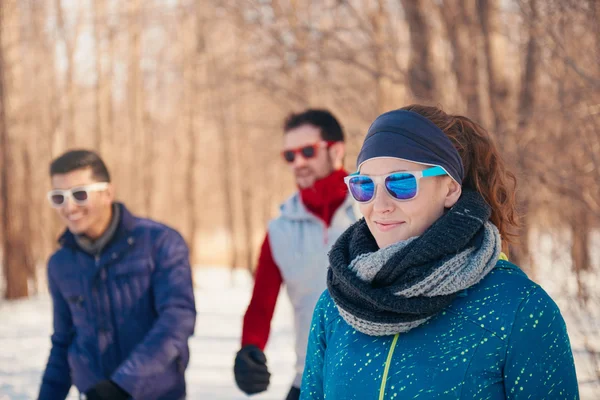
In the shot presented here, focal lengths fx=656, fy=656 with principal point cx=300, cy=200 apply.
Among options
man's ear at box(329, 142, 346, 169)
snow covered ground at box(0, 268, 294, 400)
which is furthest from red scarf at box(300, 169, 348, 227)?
snow covered ground at box(0, 268, 294, 400)

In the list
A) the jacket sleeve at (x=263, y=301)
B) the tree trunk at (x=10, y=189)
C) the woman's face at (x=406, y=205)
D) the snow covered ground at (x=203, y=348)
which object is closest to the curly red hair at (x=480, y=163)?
the woman's face at (x=406, y=205)

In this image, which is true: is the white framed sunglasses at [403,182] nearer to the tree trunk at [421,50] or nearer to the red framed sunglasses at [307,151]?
the red framed sunglasses at [307,151]

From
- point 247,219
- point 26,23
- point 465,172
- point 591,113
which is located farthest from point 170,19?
point 465,172

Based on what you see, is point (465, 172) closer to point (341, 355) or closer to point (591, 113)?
point (341, 355)

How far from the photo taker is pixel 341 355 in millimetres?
1870

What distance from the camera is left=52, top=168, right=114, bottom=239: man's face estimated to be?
355cm

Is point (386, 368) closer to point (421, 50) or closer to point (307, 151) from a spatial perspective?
point (307, 151)

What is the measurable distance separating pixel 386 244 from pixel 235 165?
73.9 feet

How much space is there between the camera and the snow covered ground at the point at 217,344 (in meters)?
6.48

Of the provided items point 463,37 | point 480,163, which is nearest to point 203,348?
point 463,37

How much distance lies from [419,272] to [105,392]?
196 centimetres

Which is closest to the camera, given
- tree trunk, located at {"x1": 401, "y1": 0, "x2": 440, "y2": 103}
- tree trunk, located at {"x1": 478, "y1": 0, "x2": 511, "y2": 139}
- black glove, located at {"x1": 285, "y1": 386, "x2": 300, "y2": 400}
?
black glove, located at {"x1": 285, "y1": 386, "x2": 300, "y2": 400}

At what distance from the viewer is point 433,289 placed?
1664 mm

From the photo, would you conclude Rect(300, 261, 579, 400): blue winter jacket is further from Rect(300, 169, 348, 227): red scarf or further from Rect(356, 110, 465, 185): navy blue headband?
Rect(300, 169, 348, 227): red scarf
